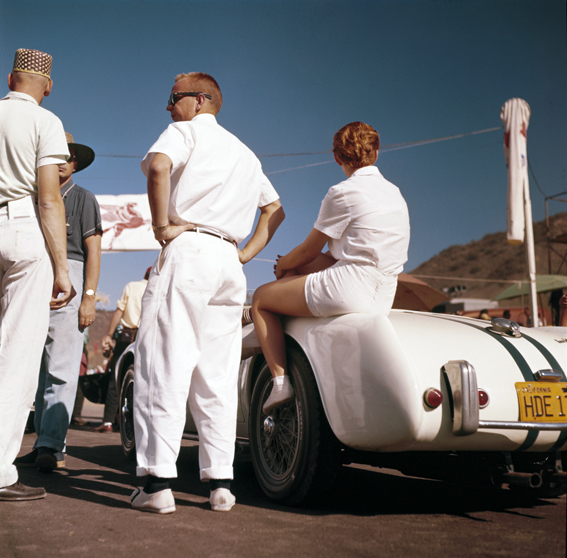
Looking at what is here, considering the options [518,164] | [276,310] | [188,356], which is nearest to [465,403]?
[276,310]

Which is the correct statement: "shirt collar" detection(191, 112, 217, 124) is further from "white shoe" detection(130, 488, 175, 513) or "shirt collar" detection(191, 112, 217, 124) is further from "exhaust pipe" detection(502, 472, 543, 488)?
"exhaust pipe" detection(502, 472, 543, 488)

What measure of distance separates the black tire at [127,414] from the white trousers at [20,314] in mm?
1620

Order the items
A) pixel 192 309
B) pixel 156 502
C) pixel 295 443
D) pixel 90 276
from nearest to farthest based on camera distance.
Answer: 1. pixel 156 502
2. pixel 192 309
3. pixel 295 443
4. pixel 90 276

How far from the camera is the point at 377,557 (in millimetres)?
2111

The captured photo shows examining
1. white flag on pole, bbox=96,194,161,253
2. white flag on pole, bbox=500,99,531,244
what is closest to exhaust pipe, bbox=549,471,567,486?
white flag on pole, bbox=500,99,531,244

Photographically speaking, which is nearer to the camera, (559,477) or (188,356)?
(559,477)

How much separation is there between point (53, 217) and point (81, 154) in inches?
69.2

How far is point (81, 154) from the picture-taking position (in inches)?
185

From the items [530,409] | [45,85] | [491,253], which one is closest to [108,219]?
[45,85]

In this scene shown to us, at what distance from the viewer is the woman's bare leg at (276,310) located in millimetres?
3150

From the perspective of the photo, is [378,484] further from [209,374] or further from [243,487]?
[209,374]

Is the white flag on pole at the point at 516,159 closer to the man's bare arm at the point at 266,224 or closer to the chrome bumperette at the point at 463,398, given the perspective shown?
the man's bare arm at the point at 266,224

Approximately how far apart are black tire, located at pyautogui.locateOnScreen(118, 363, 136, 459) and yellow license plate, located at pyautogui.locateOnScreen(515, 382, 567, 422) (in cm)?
284

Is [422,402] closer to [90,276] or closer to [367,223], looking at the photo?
[367,223]
